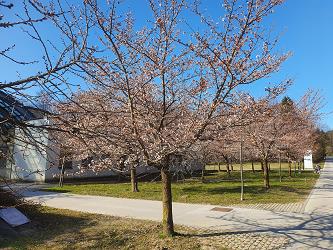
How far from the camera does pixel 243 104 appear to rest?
8.52 m

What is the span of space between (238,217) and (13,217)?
6.59 metres

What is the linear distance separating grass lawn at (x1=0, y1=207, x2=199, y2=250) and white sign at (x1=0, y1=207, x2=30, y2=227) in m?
0.17

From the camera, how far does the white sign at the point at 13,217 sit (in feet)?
31.8

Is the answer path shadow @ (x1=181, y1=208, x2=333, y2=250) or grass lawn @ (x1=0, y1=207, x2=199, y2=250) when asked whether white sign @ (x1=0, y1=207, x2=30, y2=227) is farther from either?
path shadow @ (x1=181, y1=208, x2=333, y2=250)

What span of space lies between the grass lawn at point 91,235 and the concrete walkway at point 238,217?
116cm

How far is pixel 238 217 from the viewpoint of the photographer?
38.7 feet

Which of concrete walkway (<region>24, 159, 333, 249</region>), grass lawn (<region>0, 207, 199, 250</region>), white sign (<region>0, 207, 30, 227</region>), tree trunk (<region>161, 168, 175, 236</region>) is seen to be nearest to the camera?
grass lawn (<region>0, 207, 199, 250</region>)

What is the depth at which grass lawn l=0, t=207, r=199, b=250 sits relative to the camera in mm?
8469

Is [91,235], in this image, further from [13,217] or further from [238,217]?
[238,217]

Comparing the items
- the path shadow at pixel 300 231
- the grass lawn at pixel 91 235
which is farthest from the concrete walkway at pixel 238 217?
the grass lawn at pixel 91 235

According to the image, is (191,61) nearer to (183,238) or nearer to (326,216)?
(183,238)

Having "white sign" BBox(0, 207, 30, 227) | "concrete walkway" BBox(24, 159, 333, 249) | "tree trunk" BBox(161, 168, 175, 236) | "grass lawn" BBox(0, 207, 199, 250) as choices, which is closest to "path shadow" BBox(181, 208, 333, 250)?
"concrete walkway" BBox(24, 159, 333, 249)

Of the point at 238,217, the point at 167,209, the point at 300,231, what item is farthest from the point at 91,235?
the point at 300,231

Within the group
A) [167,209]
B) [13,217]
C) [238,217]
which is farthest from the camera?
[238,217]
